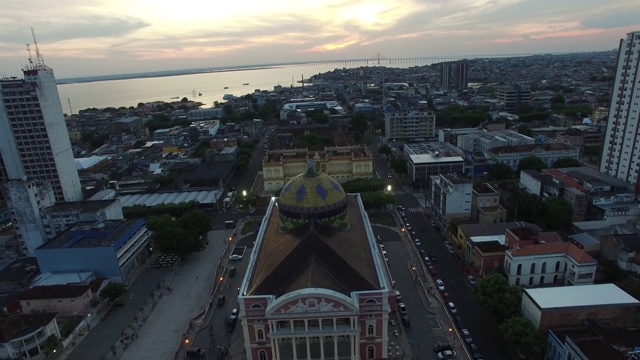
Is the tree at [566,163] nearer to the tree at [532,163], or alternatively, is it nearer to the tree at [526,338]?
the tree at [532,163]

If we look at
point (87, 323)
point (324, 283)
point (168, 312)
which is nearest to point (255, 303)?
point (324, 283)

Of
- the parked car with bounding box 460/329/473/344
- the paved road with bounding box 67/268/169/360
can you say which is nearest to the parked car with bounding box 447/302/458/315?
the parked car with bounding box 460/329/473/344

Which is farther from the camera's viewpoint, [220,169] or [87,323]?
[220,169]

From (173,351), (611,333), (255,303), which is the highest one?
(255,303)

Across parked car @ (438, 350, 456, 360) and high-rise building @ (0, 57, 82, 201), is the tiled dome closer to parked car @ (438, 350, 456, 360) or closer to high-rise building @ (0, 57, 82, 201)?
parked car @ (438, 350, 456, 360)

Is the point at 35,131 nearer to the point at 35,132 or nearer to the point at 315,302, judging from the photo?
the point at 35,132

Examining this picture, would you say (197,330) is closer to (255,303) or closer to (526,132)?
(255,303)

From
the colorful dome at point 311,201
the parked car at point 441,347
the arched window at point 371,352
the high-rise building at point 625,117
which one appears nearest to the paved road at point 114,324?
the colorful dome at point 311,201
